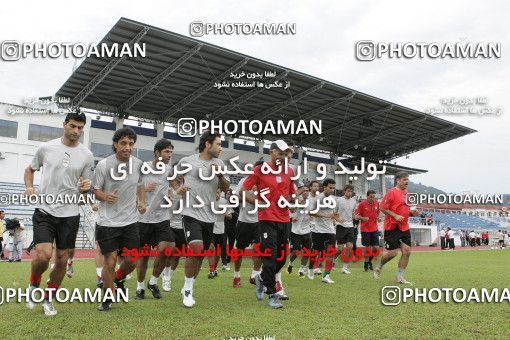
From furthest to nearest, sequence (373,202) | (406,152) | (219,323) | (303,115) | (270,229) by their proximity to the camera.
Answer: (406,152)
(303,115)
(373,202)
(270,229)
(219,323)

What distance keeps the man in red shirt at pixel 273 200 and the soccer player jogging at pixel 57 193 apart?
6.92 feet

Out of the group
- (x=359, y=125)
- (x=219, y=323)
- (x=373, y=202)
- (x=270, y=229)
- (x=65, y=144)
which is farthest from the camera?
(x=359, y=125)

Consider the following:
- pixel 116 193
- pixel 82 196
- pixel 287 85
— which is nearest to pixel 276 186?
pixel 116 193

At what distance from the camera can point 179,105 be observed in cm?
3409

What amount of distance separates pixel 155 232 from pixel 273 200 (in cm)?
202

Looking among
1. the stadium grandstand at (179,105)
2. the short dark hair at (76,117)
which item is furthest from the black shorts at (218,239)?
the stadium grandstand at (179,105)

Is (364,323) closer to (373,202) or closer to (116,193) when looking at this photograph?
(116,193)

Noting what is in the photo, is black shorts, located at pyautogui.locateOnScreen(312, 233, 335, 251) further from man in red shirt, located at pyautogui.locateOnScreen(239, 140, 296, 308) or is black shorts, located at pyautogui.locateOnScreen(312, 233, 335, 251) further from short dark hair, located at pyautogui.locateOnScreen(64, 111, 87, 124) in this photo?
short dark hair, located at pyautogui.locateOnScreen(64, 111, 87, 124)

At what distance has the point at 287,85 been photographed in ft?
101

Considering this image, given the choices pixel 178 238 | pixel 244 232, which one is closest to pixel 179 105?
pixel 244 232

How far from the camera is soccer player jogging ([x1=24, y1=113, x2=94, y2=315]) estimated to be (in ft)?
16.6

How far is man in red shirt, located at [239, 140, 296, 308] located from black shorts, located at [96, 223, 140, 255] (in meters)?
1.51

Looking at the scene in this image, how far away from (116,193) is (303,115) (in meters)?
31.9

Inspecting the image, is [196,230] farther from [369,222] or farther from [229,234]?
[369,222]
